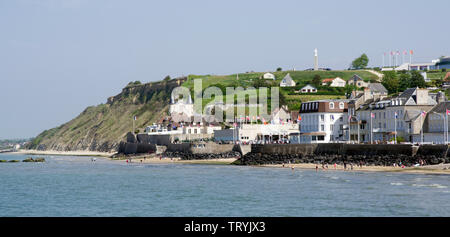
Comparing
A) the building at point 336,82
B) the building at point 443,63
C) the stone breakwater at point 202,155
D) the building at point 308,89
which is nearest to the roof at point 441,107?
the stone breakwater at point 202,155

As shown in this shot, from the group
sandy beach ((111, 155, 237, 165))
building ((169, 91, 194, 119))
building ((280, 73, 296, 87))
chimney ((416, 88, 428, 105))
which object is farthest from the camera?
building ((280, 73, 296, 87))

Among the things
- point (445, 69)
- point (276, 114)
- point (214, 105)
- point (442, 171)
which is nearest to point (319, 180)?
point (442, 171)

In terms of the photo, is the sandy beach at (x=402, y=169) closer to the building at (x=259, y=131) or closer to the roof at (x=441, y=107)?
the roof at (x=441, y=107)

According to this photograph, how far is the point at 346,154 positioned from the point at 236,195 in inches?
1217

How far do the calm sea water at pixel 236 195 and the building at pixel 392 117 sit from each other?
1484 cm

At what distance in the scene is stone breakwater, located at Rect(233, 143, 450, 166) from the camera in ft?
227

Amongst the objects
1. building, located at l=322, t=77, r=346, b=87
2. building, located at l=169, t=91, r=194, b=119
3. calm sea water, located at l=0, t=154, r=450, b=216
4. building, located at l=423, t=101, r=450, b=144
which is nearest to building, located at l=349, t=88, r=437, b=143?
building, located at l=423, t=101, r=450, b=144

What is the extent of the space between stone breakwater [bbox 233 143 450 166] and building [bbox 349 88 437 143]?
225 inches

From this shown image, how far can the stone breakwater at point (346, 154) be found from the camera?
227 ft

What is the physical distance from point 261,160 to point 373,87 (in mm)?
60874

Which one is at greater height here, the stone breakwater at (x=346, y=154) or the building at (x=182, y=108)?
the building at (x=182, y=108)

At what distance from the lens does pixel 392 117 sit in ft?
282

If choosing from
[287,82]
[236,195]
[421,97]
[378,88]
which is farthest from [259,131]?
[287,82]

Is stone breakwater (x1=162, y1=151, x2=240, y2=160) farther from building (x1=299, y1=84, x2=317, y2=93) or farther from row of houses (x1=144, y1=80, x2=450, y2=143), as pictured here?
building (x1=299, y1=84, x2=317, y2=93)
